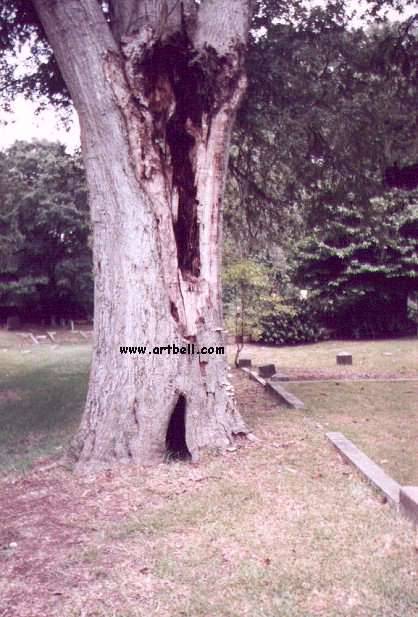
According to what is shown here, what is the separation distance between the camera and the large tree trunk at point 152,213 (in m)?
5.68

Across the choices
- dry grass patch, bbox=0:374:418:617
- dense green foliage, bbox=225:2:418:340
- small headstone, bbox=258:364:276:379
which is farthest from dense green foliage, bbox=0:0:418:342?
dry grass patch, bbox=0:374:418:617

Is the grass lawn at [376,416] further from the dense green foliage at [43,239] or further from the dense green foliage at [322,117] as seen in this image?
the dense green foliage at [43,239]

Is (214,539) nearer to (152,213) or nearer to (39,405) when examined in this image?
(152,213)

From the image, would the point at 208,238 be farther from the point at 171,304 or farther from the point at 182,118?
the point at 182,118

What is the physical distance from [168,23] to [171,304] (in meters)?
2.91

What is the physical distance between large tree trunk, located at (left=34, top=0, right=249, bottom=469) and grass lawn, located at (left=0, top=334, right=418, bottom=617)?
0.54 metres

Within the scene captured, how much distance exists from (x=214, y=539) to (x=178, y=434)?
206 cm

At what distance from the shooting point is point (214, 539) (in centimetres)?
403

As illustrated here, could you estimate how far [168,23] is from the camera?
20.0 feet

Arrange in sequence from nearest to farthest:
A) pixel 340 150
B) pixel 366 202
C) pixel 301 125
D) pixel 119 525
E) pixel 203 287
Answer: pixel 119 525, pixel 203 287, pixel 301 125, pixel 340 150, pixel 366 202

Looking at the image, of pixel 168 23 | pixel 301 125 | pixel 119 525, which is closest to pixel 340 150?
pixel 301 125

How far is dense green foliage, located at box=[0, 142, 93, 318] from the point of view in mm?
25703

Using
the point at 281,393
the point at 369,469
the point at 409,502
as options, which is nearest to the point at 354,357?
the point at 281,393

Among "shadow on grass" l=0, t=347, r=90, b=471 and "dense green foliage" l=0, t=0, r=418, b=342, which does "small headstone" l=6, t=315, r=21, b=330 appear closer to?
"shadow on grass" l=0, t=347, r=90, b=471
